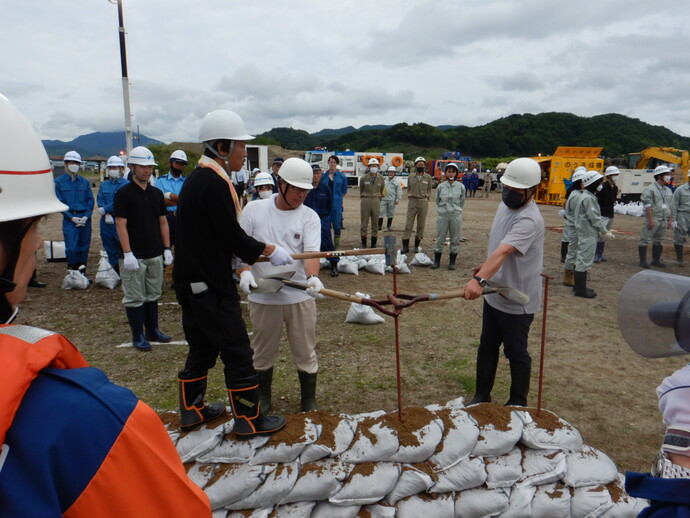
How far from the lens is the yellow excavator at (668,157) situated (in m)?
18.9

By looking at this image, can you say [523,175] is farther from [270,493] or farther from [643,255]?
[643,255]

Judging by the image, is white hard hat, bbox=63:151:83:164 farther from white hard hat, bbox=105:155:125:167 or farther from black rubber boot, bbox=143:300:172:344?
black rubber boot, bbox=143:300:172:344

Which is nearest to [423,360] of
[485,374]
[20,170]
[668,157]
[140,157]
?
[485,374]

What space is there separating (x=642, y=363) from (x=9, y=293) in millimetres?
5294

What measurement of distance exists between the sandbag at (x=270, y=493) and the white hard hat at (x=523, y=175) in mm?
2373

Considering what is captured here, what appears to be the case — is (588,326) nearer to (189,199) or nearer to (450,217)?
(450,217)

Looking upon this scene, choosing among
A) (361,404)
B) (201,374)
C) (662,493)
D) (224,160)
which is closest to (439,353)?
(361,404)

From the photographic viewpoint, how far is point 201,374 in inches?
107

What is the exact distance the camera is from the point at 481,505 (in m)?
2.32

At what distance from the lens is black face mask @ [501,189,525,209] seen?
311 cm

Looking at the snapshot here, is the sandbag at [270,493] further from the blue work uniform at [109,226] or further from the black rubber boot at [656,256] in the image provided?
the black rubber boot at [656,256]

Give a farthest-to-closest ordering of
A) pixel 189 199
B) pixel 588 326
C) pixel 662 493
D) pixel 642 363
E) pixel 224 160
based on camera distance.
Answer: pixel 588 326
pixel 642 363
pixel 224 160
pixel 189 199
pixel 662 493

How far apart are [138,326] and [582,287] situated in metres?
6.24

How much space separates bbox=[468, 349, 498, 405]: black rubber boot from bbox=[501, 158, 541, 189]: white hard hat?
1.31 m
